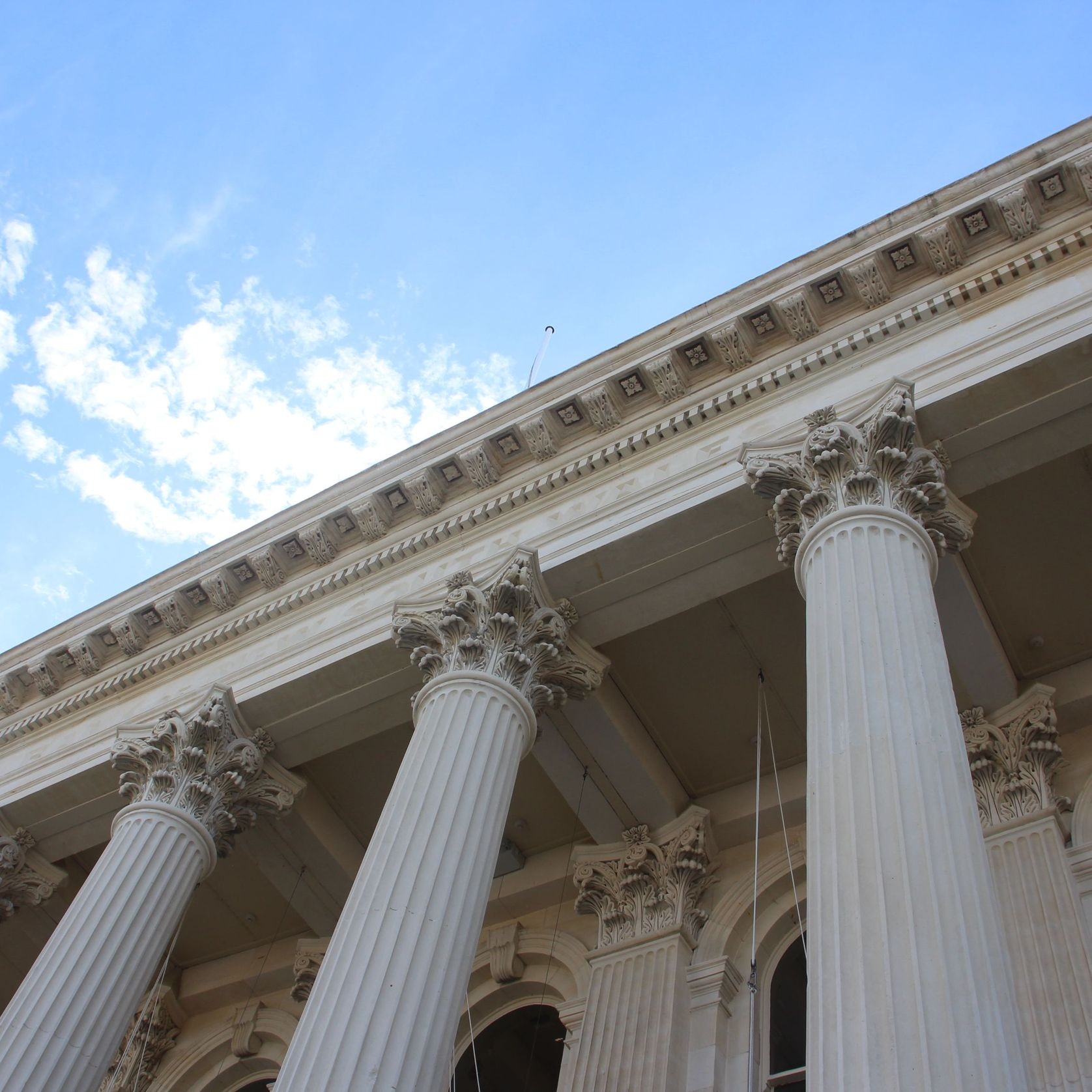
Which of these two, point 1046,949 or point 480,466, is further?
point 480,466

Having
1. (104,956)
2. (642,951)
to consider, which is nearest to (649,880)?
(642,951)

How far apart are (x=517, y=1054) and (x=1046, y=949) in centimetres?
739

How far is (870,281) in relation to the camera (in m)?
14.2

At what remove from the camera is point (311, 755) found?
15953 mm

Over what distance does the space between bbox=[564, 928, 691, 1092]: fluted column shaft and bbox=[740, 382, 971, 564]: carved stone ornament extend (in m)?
5.40

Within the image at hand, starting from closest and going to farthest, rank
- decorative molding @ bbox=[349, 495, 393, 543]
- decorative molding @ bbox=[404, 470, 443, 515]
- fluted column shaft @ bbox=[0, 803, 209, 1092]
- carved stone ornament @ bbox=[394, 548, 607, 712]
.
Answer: fluted column shaft @ bbox=[0, 803, 209, 1092]
carved stone ornament @ bbox=[394, 548, 607, 712]
decorative molding @ bbox=[404, 470, 443, 515]
decorative molding @ bbox=[349, 495, 393, 543]

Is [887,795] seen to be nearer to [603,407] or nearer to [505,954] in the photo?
[603,407]

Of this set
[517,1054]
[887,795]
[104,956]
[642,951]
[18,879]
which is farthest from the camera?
[18,879]

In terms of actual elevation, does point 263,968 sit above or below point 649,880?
above

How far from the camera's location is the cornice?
13656mm

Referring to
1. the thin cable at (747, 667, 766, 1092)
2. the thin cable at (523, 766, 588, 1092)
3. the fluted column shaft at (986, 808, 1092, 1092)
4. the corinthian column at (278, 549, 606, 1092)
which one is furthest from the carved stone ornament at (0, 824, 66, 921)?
the fluted column shaft at (986, 808, 1092, 1092)

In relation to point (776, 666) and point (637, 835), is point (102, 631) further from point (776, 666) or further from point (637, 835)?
point (776, 666)

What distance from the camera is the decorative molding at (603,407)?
1548 centimetres

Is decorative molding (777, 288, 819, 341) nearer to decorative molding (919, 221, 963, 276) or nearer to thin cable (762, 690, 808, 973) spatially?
decorative molding (919, 221, 963, 276)
